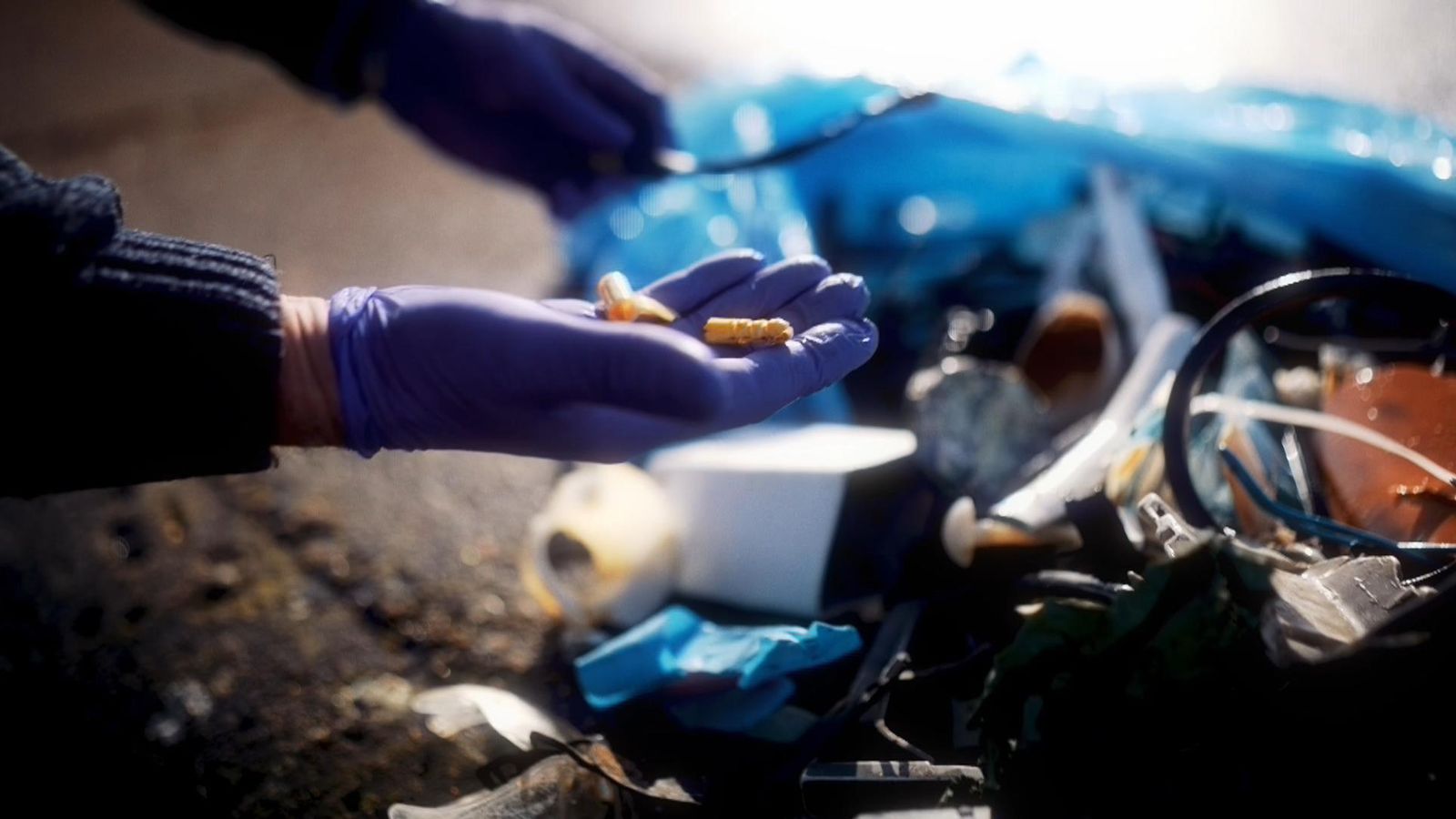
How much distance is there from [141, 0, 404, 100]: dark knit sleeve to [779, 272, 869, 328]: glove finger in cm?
121

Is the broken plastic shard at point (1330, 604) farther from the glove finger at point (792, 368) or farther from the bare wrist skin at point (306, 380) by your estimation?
the bare wrist skin at point (306, 380)

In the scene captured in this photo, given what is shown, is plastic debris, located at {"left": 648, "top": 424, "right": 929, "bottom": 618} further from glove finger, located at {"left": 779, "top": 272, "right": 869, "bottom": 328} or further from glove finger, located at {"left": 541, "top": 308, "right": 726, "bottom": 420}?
glove finger, located at {"left": 541, "top": 308, "right": 726, "bottom": 420}

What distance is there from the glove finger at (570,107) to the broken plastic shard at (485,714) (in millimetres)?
1165

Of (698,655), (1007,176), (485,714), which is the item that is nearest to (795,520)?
(698,655)

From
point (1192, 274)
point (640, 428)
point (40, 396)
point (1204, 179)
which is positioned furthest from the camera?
point (1192, 274)

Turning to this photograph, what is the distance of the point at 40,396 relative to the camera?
0.93 meters

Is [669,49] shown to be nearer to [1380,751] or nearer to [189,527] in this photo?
[189,527]

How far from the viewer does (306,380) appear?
3.48 ft

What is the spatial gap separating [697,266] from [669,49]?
2.15 metres

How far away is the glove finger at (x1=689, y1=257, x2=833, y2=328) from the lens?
3.91ft

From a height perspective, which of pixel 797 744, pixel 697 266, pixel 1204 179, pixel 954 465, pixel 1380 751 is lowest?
pixel 797 744

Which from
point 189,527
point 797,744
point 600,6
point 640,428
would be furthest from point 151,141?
point 797,744

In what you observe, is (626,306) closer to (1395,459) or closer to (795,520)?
(795,520)

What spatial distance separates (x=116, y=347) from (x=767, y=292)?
0.71 meters
